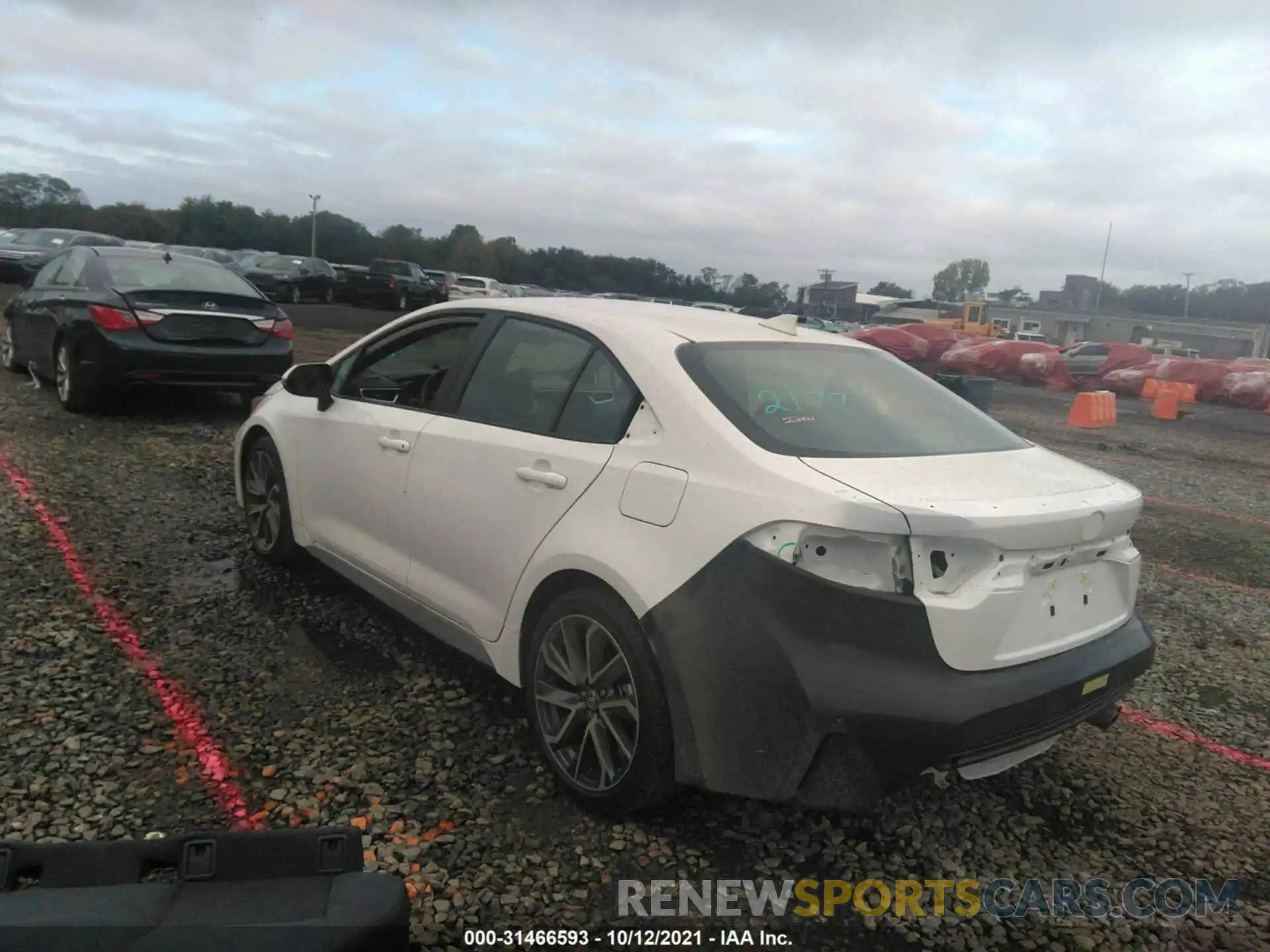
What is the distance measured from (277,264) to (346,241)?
4596cm

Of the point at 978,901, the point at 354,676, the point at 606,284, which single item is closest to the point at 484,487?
the point at 354,676

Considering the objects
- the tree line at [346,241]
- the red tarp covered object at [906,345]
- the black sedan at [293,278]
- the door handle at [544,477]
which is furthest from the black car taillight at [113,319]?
the tree line at [346,241]

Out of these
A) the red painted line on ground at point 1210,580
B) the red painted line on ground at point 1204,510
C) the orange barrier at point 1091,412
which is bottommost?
the red painted line on ground at point 1210,580

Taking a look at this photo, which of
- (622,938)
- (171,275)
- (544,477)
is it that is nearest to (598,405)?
(544,477)

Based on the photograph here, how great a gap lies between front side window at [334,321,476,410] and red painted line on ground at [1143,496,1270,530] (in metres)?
6.58

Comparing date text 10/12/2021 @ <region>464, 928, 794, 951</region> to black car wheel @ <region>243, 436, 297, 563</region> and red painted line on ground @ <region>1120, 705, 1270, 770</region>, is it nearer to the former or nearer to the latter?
red painted line on ground @ <region>1120, 705, 1270, 770</region>

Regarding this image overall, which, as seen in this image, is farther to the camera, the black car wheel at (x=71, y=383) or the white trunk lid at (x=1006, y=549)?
the black car wheel at (x=71, y=383)

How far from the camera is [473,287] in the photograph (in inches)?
1328

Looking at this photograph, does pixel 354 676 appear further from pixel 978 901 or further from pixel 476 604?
pixel 978 901

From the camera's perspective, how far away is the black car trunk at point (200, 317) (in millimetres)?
7527

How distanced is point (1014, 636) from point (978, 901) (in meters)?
0.79

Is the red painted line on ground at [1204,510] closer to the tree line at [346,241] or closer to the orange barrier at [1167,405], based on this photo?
the orange barrier at [1167,405]

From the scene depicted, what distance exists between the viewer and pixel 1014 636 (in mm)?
2400

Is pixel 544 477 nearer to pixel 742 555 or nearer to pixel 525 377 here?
pixel 525 377
